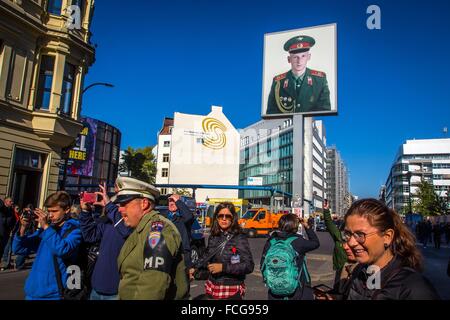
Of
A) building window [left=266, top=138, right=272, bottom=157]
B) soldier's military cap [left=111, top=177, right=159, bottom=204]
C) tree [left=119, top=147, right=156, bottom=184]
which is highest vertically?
building window [left=266, top=138, right=272, bottom=157]

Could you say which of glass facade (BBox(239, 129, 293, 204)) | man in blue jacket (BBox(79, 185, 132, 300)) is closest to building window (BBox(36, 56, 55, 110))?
man in blue jacket (BBox(79, 185, 132, 300))

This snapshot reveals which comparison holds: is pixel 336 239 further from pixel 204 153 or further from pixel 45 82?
pixel 204 153

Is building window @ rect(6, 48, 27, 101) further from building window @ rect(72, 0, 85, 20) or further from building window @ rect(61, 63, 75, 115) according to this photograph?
building window @ rect(72, 0, 85, 20)

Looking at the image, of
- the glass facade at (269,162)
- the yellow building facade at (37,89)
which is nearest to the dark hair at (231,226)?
the yellow building facade at (37,89)

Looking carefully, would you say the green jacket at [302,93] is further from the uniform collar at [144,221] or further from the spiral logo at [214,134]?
the spiral logo at [214,134]

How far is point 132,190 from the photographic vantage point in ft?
9.47

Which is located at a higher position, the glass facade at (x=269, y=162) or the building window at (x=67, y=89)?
the glass facade at (x=269, y=162)

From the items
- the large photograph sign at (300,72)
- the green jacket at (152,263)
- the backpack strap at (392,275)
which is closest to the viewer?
the backpack strap at (392,275)

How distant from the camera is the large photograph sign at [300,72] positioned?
30953 mm

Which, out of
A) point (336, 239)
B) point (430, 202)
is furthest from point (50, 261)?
point (430, 202)

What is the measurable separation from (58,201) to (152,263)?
1861mm

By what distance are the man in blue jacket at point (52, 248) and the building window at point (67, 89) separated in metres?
14.8

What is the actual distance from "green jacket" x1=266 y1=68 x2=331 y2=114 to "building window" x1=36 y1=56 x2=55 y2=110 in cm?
2150

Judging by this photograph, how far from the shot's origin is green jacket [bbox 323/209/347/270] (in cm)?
540
